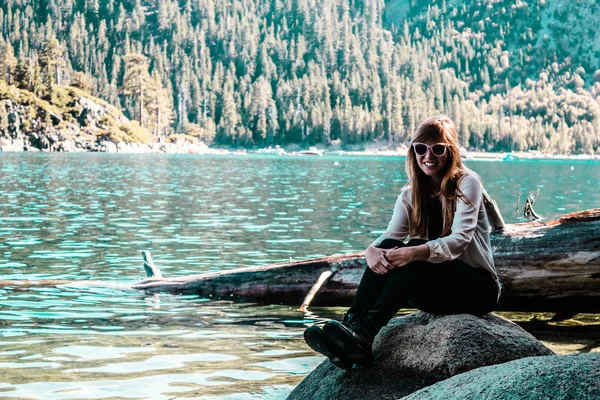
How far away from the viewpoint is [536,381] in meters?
3.61

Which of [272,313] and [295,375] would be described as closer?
[295,375]

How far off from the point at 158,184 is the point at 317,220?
23.9m

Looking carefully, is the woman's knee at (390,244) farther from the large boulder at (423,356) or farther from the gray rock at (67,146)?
the gray rock at (67,146)

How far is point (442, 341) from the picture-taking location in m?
5.76

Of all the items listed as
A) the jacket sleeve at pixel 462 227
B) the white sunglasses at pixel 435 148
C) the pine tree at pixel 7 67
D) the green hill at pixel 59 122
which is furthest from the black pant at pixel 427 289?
the pine tree at pixel 7 67

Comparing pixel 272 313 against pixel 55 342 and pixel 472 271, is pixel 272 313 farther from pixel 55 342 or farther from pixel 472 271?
pixel 472 271

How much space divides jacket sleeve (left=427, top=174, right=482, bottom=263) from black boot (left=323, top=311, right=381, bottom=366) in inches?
26.5

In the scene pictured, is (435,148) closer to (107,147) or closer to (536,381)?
(536,381)

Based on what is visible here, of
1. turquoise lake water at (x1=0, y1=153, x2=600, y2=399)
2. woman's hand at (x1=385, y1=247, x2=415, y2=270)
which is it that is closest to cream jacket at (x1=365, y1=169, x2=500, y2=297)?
woman's hand at (x1=385, y1=247, x2=415, y2=270)

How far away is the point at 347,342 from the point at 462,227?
4.19 feet

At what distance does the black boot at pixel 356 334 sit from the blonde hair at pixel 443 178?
96 cm

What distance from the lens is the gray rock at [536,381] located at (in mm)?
3447

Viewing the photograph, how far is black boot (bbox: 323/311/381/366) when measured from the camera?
5.42 m

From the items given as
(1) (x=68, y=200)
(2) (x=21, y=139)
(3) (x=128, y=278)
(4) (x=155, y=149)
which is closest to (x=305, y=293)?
(3) (x=128, y=278)
